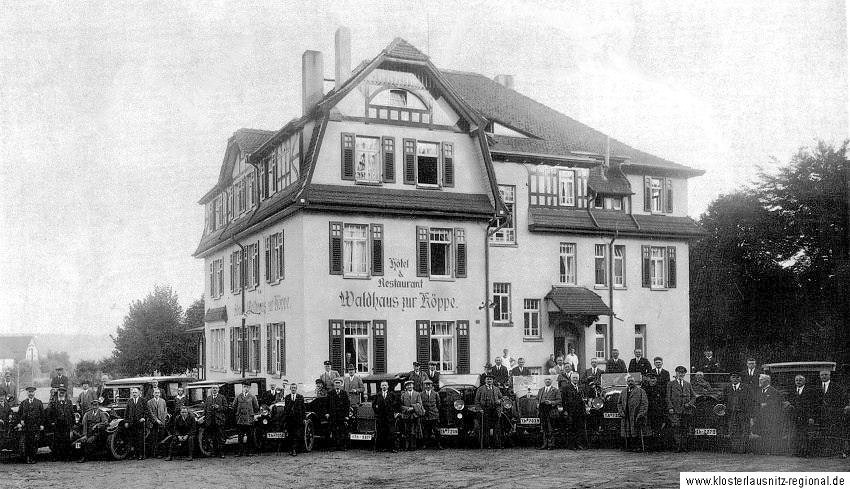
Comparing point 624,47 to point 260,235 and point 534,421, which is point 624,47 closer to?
point 534,421

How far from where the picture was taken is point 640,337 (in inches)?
1346

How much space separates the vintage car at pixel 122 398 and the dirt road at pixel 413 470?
564 millimetres

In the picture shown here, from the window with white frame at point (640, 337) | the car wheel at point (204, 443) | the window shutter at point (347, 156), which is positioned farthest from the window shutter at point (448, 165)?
the car wheel at point (204, 443)

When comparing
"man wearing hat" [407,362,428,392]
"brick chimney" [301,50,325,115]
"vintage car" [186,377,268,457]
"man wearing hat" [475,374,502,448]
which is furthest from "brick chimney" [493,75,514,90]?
"man wearing hat" [475,374,502,448]

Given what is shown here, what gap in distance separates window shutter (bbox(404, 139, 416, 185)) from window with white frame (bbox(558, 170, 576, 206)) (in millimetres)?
7066

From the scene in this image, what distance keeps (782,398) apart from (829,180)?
1278 centimetres

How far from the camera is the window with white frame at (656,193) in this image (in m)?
35.8

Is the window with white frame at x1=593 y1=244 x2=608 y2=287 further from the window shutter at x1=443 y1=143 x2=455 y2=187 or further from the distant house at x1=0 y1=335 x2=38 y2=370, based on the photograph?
the distant house at x1=0 y1=335 x2=38 y2=370

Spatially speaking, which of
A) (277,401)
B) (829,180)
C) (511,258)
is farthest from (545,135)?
(277,401)

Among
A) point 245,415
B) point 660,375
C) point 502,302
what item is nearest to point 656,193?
point 502,302

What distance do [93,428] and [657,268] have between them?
22.5 m

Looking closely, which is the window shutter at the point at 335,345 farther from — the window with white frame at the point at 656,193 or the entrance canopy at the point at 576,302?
the window with white frame at the point at 656,193

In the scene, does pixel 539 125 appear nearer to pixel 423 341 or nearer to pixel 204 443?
pixel 423 341

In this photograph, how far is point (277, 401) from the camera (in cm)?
1998
